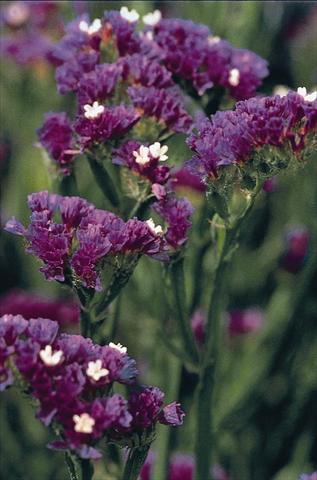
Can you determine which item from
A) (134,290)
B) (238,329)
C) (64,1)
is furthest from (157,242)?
(64,1)

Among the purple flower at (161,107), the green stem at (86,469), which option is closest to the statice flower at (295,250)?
the purple flower at (161,107)

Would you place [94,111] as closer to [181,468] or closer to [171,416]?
[171,416]

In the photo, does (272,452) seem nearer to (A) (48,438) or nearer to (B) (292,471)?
(B) (292,471)

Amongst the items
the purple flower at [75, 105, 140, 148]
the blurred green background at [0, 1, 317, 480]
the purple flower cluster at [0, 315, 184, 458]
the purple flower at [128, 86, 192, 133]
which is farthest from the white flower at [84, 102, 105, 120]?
the purple flower cluster at [0, 315, 184, 458]

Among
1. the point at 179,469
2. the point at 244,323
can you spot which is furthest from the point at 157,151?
the point at 244,323

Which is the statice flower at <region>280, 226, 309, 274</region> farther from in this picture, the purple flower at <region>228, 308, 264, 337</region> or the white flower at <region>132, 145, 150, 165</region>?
the white flower at <region>132, 145, 150, 165</region>

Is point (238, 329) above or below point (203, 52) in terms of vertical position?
below

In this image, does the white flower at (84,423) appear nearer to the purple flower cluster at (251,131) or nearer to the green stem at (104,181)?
the purple flower cluster at (251,131)
